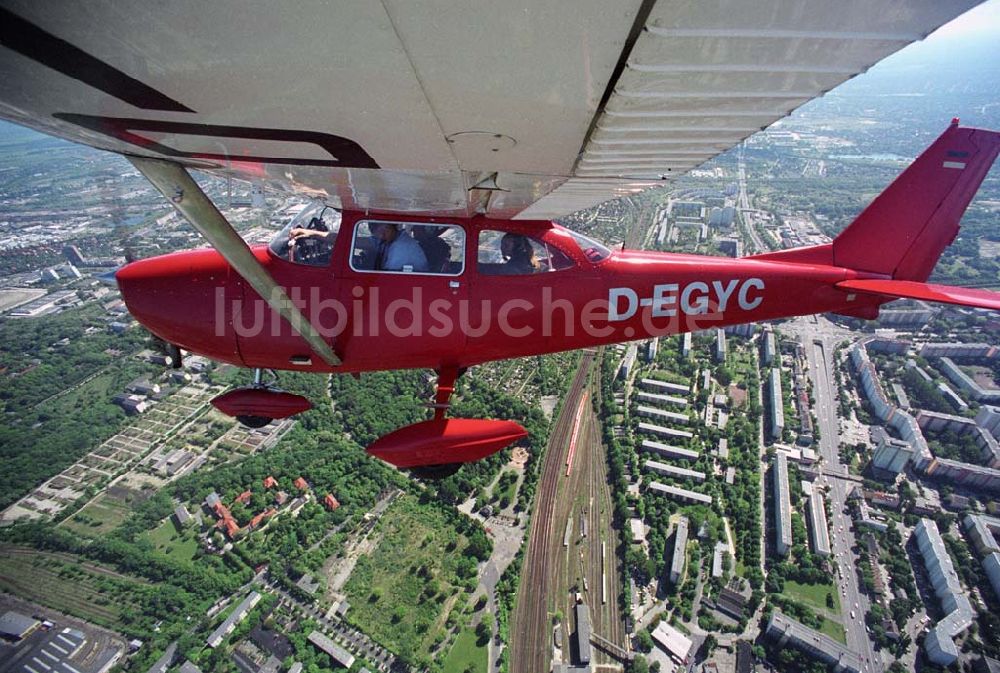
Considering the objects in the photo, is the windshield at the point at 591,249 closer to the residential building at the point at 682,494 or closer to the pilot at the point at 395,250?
the pilot at the point at 395,250

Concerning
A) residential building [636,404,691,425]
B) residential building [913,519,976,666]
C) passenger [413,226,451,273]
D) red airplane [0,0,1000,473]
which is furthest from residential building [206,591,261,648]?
residential building [913,519,976,666]

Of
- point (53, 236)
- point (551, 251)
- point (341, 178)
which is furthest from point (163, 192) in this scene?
point (53, 236)

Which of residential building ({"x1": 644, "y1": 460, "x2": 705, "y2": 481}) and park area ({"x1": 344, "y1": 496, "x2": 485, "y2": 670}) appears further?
residential building ({"x1": 644, "y1": 460, "x2": 705, "y2": 481})

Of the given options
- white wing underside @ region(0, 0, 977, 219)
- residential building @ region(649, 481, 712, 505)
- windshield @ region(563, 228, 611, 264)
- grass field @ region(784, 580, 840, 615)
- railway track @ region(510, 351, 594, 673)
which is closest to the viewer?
white wing underside @ region(0, 0, 977, 219)

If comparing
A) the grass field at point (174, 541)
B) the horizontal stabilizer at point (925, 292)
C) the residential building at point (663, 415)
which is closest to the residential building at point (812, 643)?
the residential building at point (663, 415)

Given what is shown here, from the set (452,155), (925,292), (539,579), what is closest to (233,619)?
(539,579)

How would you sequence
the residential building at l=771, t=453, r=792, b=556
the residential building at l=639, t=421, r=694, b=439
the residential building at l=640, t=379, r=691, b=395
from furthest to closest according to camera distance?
the residential building at l=640, t=379, r=691, b=395
the residential building at l=639, t=421, r=694, b=439
the residential building at l=771, t=453, r=792, b=556

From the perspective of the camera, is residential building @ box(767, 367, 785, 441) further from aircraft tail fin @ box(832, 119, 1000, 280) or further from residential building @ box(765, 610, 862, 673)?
aircraft tail fin @ box(832, 119, 1000, 280)

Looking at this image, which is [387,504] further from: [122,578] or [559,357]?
[559,357]
